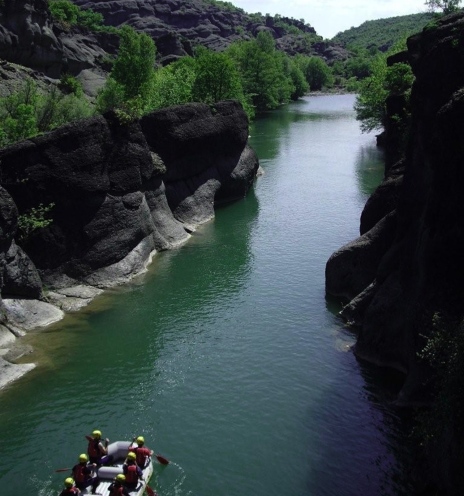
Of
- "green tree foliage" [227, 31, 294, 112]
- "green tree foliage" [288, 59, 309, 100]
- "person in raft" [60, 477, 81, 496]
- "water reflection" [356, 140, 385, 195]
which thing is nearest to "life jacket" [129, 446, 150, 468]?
"person in raft" [60, 477, 81, 496]

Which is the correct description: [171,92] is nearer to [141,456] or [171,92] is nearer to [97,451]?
[97,451]

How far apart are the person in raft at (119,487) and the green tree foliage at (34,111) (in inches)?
1140

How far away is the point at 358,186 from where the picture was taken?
6481 cm

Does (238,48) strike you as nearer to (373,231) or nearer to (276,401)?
(373,231)

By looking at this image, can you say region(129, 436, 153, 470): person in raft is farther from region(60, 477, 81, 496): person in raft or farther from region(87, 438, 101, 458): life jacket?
region(60, 477, 81, 496): person in raft

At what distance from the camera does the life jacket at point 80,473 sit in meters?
20.5

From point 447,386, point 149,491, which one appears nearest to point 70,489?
point 149,491

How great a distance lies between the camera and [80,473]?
2050 cm

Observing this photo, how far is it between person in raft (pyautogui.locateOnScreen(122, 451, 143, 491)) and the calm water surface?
136 centimetres

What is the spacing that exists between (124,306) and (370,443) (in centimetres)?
1838

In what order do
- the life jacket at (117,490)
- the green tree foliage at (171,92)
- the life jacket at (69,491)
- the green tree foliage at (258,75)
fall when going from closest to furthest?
1. the life jacket at (69,491)
2. the life jacket at (117,490)
3. the green tree foliage at (171,92)
4. the green tree foliage at (258,75)

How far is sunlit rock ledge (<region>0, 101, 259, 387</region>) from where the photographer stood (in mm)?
33594

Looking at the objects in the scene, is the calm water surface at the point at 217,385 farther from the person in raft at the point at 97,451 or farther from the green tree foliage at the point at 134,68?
Result: the green tree foliage at the point at 134,68

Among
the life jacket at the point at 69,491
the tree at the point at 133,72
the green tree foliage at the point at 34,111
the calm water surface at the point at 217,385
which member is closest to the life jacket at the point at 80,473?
the life jacket at the point at 69,491
